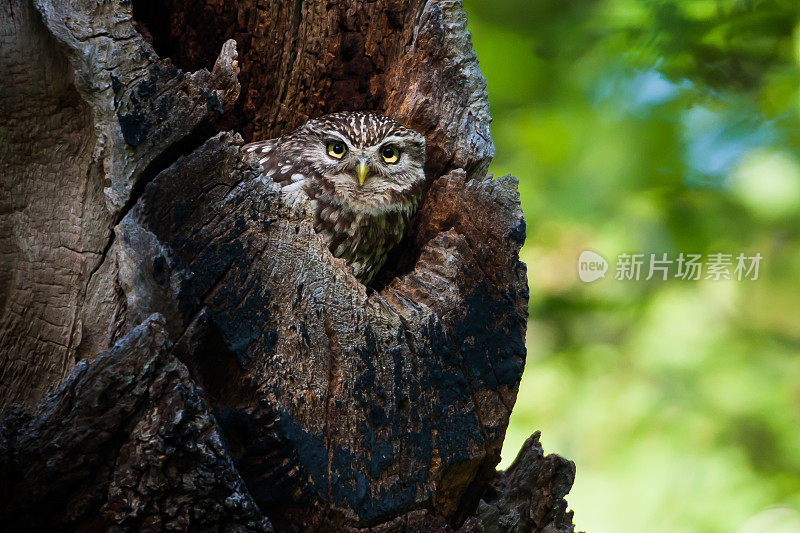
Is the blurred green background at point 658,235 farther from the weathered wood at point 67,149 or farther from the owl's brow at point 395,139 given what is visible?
the weathered wood at point 67,149

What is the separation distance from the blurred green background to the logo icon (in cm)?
3

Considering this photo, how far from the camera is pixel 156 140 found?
1418 millimetres

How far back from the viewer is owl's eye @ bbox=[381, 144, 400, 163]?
211cm

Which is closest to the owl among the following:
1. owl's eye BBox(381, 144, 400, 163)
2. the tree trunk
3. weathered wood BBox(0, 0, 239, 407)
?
owl's eye BBox(381, 144, 400, 163)

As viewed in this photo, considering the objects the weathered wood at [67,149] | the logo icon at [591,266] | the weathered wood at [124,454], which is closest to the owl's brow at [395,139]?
the weathered wood at [67,149]

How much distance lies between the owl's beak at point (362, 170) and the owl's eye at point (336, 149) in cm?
6

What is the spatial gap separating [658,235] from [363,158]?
1.51 meters

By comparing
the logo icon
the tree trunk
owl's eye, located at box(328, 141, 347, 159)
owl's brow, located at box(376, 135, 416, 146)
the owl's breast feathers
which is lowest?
the tree trunk

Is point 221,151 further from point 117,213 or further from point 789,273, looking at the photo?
point 789,273

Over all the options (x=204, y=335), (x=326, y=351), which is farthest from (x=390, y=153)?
(x=204, y=335)

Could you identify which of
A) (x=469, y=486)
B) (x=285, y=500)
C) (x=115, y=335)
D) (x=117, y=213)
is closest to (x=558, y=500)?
(x=469, y=486)

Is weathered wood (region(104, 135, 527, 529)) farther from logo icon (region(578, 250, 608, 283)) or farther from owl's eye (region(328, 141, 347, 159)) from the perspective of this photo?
logo icon (region(578, 250, 608, 283))

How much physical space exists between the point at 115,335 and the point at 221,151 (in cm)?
42

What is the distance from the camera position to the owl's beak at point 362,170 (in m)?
2.12
